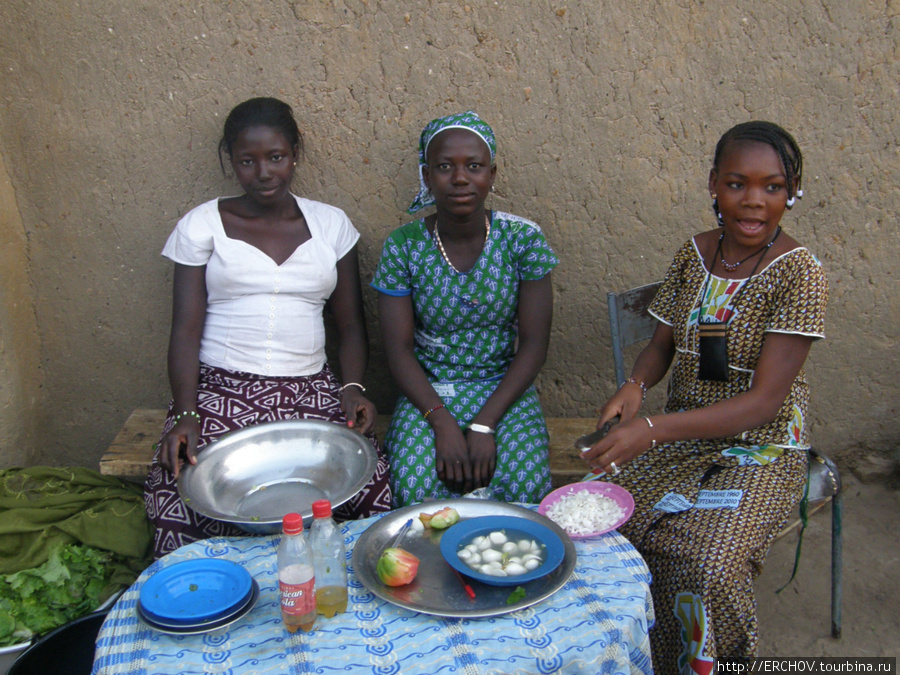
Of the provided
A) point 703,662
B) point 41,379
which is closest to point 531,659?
point 703,662

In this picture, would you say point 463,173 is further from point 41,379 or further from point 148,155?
point 41,379

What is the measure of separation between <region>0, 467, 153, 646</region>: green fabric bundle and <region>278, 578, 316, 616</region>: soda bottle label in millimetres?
1243

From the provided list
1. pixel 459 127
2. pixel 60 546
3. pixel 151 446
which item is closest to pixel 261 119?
pixel 459 127

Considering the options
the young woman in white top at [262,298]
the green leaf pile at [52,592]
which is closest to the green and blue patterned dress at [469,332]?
the young woman in white top at [262,298]

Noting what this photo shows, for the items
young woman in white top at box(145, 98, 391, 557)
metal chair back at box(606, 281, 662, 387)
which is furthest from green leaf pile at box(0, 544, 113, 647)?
metal chair back at box(606, 281, 662, 387)

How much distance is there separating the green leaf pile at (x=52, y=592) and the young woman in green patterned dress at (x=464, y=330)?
1066 mm

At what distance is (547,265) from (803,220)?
1.21m

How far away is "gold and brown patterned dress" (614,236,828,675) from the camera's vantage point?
2.06 m

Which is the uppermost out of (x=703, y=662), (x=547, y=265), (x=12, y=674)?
(x=547, y=265)

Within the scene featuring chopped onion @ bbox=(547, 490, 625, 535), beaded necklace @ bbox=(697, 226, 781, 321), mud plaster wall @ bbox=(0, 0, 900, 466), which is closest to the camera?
chopped onion @ bbox=(547, 490, 625, 535)

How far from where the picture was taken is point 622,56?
295cm

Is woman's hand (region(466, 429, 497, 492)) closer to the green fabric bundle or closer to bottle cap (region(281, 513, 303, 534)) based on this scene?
bottle cap (region(281, 513, 303, 534))

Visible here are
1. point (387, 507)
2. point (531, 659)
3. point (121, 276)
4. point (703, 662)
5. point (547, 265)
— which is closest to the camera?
point (531, 659)

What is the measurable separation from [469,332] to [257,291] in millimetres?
821
